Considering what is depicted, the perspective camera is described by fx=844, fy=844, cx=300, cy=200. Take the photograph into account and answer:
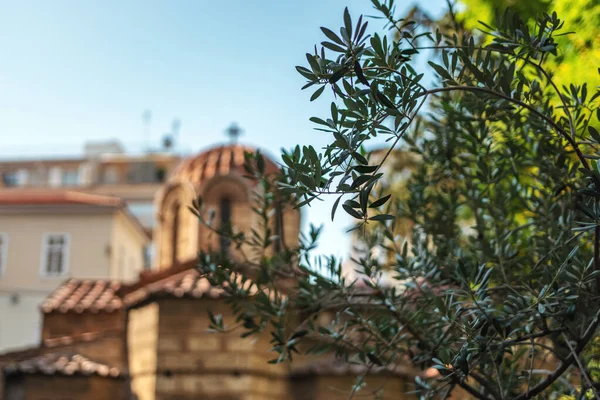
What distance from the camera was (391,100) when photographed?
348 cm

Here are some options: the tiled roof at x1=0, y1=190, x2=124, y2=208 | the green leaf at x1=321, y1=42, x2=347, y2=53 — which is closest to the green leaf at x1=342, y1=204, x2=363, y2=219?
the green leaf at x1=321, y1=42, x2=347, y2=53

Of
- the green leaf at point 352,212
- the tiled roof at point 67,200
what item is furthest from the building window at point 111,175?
the green leaf at point 352,212

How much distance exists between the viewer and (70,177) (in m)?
44.3

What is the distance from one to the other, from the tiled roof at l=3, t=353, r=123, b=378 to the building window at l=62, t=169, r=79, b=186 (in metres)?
32.1

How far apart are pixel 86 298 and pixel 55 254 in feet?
44.1

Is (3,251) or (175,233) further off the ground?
(3,251)

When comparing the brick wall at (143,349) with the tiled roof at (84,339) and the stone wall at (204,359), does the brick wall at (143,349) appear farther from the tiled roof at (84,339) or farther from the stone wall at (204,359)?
the tiled roof at (84,339)

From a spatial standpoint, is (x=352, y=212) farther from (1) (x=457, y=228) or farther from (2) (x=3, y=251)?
(2) (x=3, y=251)

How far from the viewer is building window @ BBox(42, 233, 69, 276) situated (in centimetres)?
2781

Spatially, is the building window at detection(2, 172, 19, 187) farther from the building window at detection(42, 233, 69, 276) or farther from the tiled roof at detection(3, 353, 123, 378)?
the tiled roof at detection(3, 353, 123, 378)

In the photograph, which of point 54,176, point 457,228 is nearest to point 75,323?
Result: point 457,228

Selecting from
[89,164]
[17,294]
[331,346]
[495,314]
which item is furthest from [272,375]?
[89,164]

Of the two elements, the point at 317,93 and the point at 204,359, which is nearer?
the point at 317,93

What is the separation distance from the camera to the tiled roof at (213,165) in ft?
51.1
